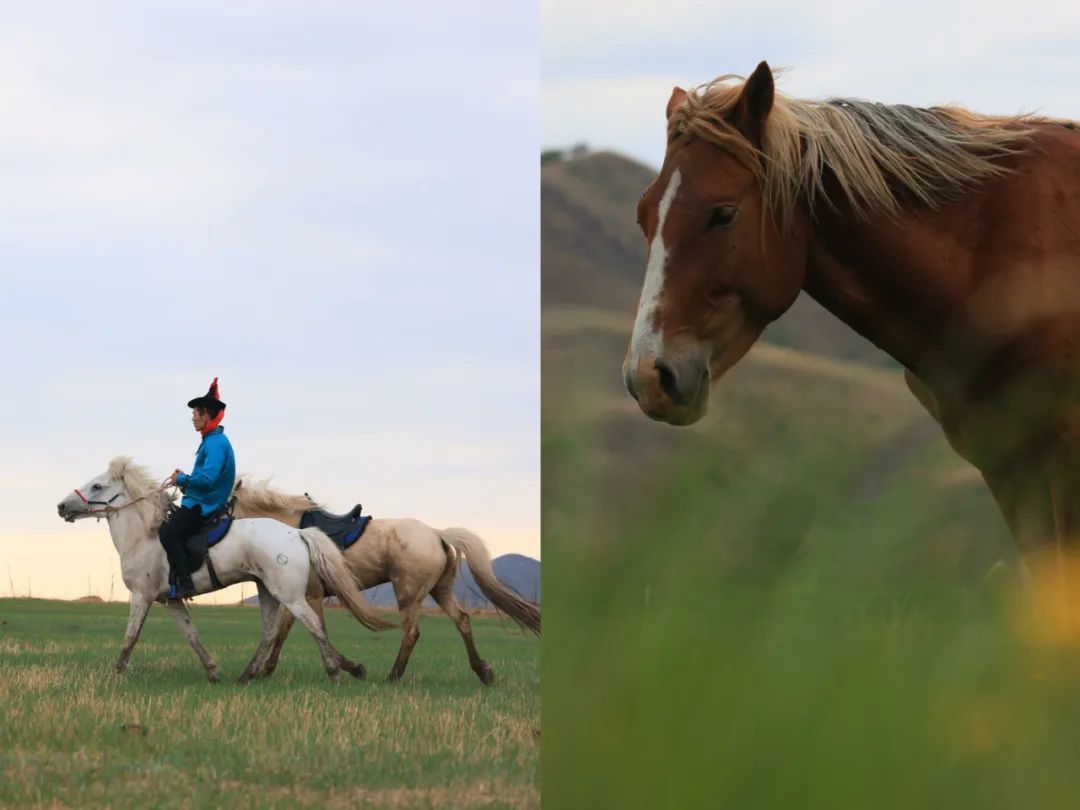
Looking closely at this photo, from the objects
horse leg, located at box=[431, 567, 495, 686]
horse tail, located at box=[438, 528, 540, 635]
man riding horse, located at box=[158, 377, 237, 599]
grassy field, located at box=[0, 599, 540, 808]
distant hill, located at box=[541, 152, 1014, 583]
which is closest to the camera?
distant hill, located at box=[541, 152, 1014, 583]

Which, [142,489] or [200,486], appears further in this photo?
[142,489]

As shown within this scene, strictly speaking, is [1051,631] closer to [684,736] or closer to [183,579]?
[684,736]

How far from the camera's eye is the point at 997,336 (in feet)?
7.18

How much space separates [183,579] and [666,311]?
25.3 feet

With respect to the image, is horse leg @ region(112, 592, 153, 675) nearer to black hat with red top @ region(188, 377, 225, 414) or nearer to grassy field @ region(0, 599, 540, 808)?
grassy field @ region(0, 599, 540, 808)

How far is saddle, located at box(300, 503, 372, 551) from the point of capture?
977cm

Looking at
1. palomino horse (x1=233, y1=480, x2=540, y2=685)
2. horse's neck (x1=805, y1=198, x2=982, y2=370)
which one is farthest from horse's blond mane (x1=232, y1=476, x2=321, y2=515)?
horse's neck (x1=805, y1=198, x2=982, y2=370)

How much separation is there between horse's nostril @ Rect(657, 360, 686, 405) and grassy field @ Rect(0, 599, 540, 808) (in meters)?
2.70

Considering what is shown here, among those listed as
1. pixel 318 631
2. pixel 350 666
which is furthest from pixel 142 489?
pixel 350 666

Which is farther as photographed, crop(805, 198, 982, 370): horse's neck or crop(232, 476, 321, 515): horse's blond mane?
crop(232, 476, 321, 515): horse's blond mane

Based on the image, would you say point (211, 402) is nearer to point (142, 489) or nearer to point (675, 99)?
point (142, 489)

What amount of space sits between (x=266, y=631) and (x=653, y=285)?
8064 millimetres

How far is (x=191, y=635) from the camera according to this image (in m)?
9.31

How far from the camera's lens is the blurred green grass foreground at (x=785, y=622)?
70.9 inches
